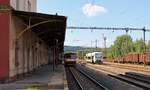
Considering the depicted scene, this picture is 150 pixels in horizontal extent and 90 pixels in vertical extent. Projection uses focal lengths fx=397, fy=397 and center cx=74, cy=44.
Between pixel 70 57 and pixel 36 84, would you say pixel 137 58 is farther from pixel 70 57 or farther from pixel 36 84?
pixel 36 84

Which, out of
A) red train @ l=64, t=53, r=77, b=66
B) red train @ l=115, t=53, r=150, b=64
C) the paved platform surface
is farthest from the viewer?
red train @ l=115, t=53, r=150, b=64

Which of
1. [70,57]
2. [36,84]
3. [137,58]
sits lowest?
[36,84]

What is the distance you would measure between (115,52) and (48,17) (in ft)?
386

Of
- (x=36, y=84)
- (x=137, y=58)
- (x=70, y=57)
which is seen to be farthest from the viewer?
(x=137, y=58)

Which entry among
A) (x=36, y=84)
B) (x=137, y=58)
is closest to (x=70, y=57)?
(x=137, y=58)

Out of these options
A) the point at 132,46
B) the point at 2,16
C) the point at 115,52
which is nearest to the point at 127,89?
the point at 2,16

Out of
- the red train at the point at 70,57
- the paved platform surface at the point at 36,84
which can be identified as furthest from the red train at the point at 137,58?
the paved platform surface at the point at 36,84

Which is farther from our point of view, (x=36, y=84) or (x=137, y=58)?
(x=137, y=58)

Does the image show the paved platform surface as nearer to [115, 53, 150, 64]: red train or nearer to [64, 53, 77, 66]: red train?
[64, 53, 77, 66]: red train

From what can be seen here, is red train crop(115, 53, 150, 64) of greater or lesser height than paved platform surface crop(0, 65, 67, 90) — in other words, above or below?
→ above

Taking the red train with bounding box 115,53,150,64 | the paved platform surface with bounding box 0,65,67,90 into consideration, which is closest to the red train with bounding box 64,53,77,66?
the red train with bounding box 115,53,150,64

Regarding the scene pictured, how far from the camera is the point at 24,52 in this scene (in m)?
29.6

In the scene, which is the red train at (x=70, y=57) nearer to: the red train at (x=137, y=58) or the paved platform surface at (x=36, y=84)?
the red train at (x=137, y=58)

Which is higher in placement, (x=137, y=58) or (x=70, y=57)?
(x=70, y=57)
